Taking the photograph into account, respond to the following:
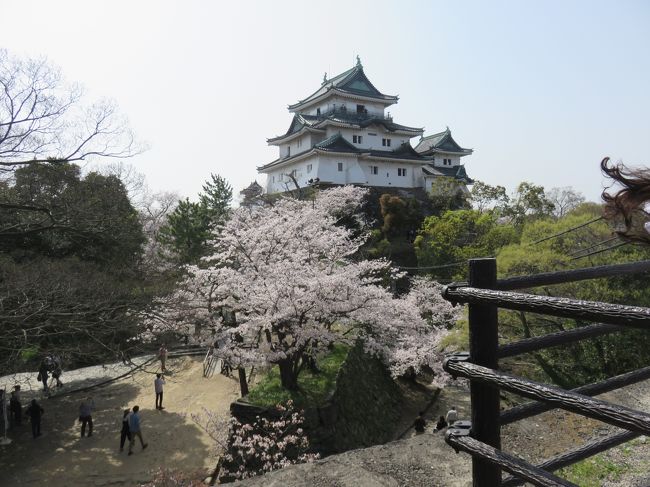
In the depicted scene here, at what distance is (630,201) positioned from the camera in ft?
5.24

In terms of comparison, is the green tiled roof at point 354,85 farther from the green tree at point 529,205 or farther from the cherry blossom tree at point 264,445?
the cherry blossom tree at point 264,445

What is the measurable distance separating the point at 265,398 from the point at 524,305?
30.1ft

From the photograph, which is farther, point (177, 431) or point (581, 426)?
point (177, 431)

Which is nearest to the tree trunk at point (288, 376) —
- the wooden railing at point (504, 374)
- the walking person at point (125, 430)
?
the walking person at point (125, 430)

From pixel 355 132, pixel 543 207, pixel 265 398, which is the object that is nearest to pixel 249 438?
pixel 265 398

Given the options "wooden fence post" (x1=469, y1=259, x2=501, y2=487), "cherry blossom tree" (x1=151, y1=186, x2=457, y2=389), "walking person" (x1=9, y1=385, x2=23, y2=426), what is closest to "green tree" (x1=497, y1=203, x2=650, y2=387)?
"cherry blossom tree" (x1=151, y1=186, x2=457, y2=389)

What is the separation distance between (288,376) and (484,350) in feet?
30.7

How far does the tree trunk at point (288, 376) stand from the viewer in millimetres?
10148

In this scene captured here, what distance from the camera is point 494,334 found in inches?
56.2

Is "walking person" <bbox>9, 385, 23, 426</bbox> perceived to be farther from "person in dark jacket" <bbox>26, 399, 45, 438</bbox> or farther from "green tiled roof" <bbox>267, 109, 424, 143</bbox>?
"green tiled roof" <bbox>267, 109, 424, 143</bbox>

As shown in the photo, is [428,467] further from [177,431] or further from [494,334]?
[177,431]

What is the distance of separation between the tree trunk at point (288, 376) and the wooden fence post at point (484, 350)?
907 centimetres

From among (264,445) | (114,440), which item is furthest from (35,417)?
(264,445)

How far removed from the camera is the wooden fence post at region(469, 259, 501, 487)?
142 centimetres
